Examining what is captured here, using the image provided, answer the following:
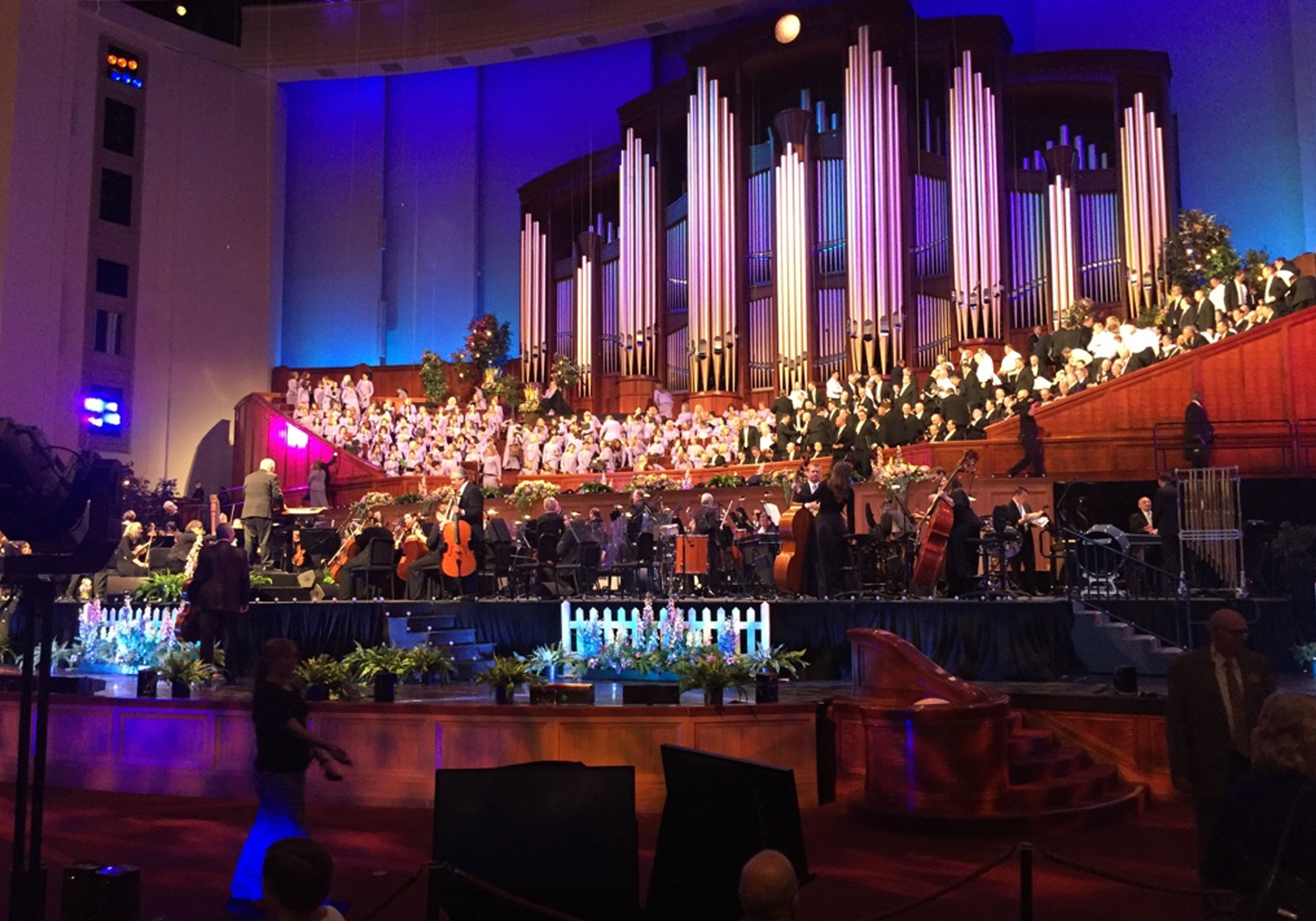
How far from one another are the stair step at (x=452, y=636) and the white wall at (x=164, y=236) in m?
12.9

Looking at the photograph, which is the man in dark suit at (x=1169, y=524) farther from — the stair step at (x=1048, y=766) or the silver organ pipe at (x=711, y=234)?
the silver organ pipe at (x=711, y=234)

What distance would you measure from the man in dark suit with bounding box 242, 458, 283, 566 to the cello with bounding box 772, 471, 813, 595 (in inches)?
300

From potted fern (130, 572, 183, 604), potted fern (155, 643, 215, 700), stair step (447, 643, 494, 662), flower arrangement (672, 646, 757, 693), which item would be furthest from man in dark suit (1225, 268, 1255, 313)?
potted fern (130, 572, 183, 604)

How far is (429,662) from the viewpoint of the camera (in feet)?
36.6

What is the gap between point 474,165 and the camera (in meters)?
30.9

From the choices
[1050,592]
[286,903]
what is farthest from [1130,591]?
[286,903]

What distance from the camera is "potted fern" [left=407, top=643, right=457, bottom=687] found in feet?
36.2

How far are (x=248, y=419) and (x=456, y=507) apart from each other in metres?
13.5

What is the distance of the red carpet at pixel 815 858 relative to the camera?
6434mm

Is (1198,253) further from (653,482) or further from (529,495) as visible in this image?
(529,495)

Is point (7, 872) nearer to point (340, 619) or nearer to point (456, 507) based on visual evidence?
point (340, 619)

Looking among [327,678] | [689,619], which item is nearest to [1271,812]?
[327,678]

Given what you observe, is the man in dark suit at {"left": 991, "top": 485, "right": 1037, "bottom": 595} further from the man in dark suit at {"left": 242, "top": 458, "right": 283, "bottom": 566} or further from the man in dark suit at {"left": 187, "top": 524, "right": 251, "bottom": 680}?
the man in dark suit at {"left": 242, "top": 458, "right": 283, "bottom": 566}

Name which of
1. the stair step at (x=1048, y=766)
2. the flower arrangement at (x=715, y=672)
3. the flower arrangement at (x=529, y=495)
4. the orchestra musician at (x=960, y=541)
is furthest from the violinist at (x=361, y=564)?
the stair step at (x=1048, y=766)
